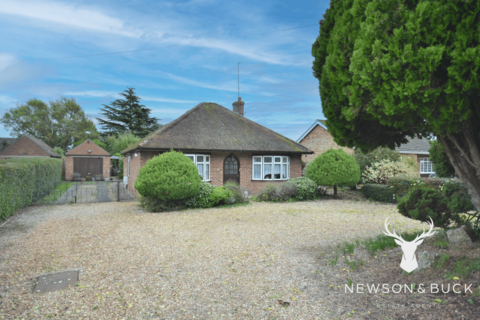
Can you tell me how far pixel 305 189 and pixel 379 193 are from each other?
3804 millimetres

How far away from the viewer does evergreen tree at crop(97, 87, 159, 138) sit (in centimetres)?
4409

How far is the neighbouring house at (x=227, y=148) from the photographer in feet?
54.6

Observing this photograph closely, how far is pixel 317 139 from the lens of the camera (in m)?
27.0

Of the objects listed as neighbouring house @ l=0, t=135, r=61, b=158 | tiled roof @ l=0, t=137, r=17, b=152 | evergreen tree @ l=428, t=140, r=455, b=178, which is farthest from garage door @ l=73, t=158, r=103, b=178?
evergreen tree @ l=428, t=140, r=455, b=178

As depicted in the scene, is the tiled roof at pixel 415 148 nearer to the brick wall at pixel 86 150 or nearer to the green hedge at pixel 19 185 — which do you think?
the green hedge at pixel 19 185

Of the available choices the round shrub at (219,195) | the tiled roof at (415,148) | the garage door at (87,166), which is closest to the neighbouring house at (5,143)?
the garage door at (87,166)

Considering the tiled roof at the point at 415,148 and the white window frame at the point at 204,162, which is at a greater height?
the tiled roof at the point at 415,148

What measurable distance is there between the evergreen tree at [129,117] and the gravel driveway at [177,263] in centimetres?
3516

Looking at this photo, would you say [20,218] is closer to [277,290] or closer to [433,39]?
[277,290]

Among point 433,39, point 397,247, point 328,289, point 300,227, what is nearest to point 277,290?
point 328,289

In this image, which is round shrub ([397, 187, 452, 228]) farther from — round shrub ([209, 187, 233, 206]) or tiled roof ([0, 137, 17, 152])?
tiled roof ([0, 137, 17, 152])

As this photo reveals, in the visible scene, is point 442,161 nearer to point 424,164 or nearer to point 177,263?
point 177,263

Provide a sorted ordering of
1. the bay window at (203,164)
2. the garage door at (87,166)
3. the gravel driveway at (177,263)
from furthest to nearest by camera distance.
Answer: the garage door at (87,166) < the bay window at (203,164) < the gravel driveway at (177,263)

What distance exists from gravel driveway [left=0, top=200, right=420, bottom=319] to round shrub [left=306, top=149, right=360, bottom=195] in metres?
4.66
